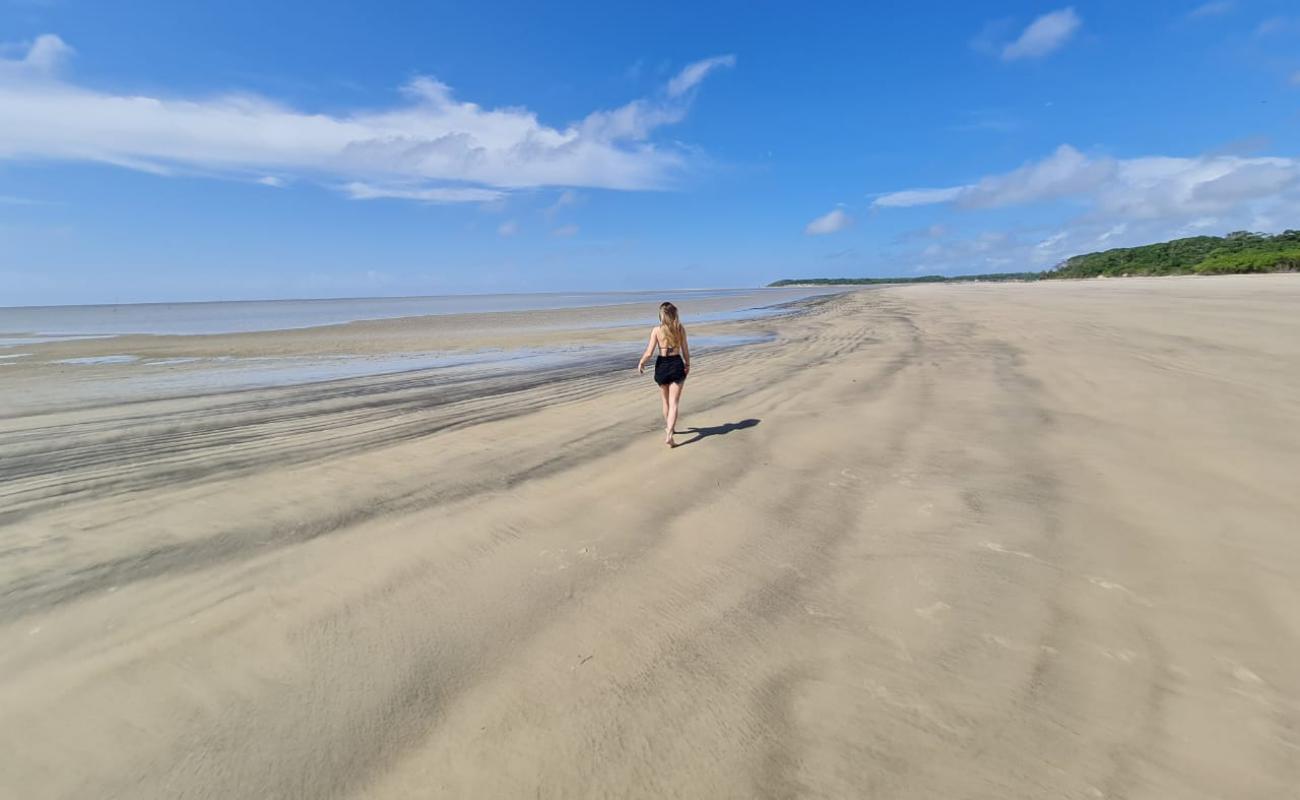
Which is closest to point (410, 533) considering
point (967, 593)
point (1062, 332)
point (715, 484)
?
point (715, 484)

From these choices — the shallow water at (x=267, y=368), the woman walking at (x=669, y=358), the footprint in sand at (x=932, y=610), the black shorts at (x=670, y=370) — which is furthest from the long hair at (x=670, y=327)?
the shallow water at (x=267, y=368)

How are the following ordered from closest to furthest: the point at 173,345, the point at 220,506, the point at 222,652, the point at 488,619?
the point at 222,652 < the point at 488,619 < the point at 220,506 < the point at 173,345

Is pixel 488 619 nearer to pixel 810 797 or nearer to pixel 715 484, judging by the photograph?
pixel 810 797

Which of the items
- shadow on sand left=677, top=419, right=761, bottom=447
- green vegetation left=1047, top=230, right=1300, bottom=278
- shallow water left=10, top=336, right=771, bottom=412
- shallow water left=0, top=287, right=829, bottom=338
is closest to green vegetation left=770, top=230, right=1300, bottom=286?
green vegetation left=1047, top=230, right=1300, bottom=278

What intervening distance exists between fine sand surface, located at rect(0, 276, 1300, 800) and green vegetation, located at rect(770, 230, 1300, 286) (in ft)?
158

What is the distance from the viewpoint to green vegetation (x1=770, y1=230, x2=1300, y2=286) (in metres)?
38.9

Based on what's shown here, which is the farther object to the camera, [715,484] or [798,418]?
[798,418]

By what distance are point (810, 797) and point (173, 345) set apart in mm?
27333

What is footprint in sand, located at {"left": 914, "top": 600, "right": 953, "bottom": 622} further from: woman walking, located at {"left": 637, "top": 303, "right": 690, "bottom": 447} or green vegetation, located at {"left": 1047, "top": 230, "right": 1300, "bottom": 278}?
green vegetation, located at {"left": 1047, "top": 230, "right": 1300, "bottom": 278}

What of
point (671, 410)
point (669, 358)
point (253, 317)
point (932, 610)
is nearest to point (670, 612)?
point (932, 610)

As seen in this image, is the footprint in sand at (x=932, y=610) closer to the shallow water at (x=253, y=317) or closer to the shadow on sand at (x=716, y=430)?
the shadow on sand at (x=716, y=430)

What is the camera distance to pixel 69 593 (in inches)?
132

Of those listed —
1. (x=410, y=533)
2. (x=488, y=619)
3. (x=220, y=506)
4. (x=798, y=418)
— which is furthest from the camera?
(x=798, y=418)

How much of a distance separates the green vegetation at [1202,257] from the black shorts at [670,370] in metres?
51.1
